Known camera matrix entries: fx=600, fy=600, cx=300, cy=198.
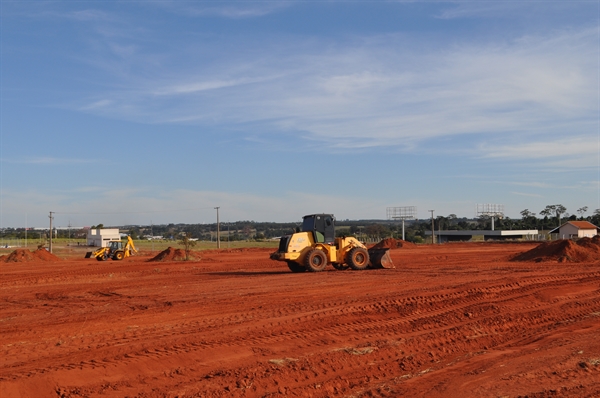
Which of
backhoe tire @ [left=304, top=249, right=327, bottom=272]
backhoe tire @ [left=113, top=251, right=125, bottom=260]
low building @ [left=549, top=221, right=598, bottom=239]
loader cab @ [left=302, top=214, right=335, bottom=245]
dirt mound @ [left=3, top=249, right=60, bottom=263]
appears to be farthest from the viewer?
low building @ [left=549, top=221, right=598, bottom=239]

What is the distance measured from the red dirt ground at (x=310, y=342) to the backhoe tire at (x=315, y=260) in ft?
20.3

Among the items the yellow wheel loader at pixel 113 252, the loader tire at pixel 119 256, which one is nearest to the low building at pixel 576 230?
the yellow wheel loader at pixel 113 252

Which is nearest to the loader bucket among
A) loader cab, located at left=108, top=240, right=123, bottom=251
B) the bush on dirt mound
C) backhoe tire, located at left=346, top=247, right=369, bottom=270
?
backhoe tire, located at left=346, top=247, right=369, bottom=270

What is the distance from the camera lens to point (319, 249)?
25.8 m

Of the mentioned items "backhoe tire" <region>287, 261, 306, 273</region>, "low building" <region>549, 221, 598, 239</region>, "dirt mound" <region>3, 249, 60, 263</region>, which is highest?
"low building" <region>549, 221, 598, 239</region>

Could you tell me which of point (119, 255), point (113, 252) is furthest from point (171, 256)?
point (113, 252)

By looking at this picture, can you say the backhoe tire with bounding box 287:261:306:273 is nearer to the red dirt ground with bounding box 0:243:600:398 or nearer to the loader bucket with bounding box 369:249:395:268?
the loader bucket with bounding box 369:249:395:268

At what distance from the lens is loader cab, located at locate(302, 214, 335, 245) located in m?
25.8

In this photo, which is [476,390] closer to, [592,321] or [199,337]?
[199,337]

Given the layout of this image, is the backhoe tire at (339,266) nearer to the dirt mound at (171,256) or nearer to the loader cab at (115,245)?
the dirt mound at (171,256)

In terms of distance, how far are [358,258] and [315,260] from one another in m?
2.06

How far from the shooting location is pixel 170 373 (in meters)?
8.67

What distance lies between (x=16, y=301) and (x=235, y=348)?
417 inches

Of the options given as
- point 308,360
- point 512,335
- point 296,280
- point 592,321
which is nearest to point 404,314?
point 512,335
